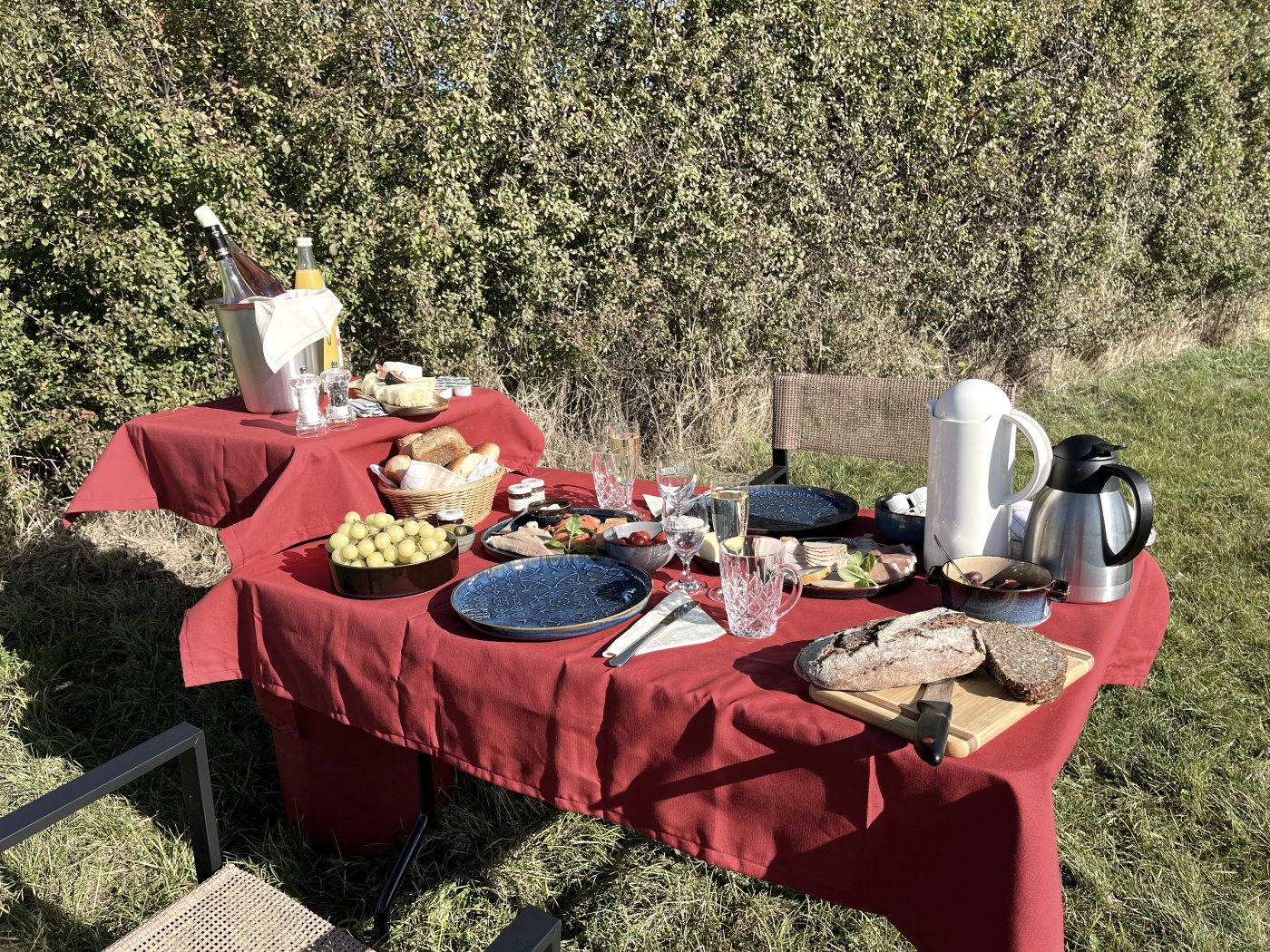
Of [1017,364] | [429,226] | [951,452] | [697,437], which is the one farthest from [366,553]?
[1017,364]

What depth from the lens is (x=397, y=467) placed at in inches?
86.6

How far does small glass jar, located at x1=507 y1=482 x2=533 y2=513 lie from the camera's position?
2.22 m

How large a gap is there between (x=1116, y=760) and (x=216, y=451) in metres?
2.87

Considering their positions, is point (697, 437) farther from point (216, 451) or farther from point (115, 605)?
point (216, 451)

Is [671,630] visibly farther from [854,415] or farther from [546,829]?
[854,415]

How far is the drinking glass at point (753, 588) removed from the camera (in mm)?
1441

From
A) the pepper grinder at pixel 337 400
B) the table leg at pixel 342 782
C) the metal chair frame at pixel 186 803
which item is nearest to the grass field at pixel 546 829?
the table leg at pixel 342 782

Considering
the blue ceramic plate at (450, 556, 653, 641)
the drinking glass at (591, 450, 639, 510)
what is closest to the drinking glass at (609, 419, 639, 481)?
the drinking glass at (591, 450, 639, 510)

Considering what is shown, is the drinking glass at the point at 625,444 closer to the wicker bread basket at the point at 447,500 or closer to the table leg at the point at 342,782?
the wicker bread basket at the point at 447,500

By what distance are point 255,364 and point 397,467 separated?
47cm

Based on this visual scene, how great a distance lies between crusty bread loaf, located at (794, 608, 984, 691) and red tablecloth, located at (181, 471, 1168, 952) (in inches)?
2.4

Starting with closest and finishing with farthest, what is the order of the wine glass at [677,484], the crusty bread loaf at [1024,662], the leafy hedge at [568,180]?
the crusty bread loaf at [1024,662] < the wine glass at [677,484] < the leafy hedge at [568,180]

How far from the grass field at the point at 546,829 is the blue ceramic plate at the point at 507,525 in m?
0.97

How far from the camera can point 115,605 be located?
3693mm
